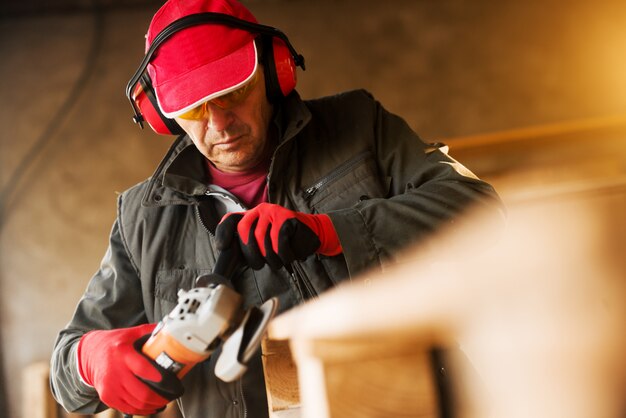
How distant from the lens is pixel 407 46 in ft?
12.3

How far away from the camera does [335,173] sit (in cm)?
162

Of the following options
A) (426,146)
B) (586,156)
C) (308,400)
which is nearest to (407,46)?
(586,156)

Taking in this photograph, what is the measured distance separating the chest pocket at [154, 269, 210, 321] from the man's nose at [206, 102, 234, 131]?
1.19ft

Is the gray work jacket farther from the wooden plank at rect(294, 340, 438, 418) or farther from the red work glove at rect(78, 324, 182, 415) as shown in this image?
the wooden plank at rect(294, 340, 438, 418)

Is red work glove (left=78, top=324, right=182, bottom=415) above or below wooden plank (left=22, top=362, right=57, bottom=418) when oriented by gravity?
above

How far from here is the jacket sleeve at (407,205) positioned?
1.35 meters

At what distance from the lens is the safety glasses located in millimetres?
1490

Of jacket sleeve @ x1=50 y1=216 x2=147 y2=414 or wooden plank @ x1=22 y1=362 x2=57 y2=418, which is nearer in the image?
jacket sleeve @ x1=50 y1=216 x2=147 y2=414

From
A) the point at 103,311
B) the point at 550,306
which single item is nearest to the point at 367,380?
the point at 103,311

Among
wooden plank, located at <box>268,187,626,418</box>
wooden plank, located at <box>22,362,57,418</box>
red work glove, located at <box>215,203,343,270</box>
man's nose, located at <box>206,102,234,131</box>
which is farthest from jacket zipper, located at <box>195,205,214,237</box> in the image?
wooden plank, located at <box>22,362,57,418</box>

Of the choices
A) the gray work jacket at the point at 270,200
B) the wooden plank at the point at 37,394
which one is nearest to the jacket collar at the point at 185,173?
the gray work jacket at the point at 270,200

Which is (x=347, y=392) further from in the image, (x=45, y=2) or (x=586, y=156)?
(x=45, y=2)

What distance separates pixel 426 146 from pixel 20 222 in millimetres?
2801

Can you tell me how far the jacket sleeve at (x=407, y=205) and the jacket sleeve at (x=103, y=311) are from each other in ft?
2.22
